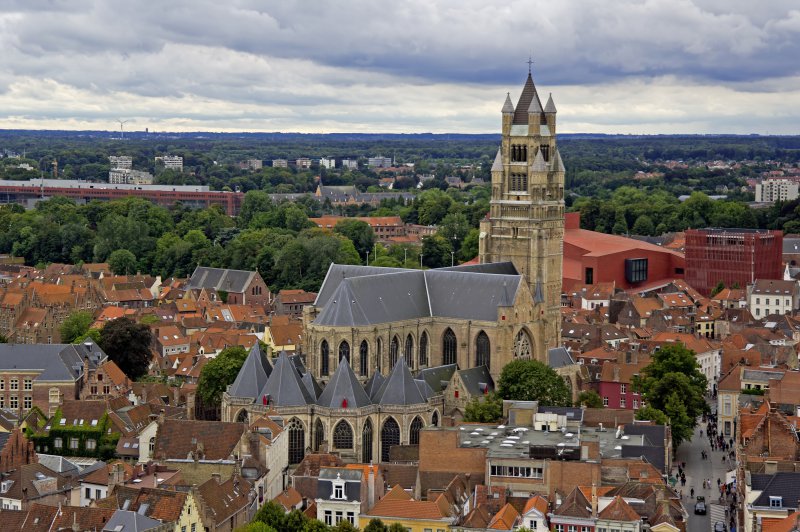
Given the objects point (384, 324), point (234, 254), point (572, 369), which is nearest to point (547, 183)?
point (572, 369)

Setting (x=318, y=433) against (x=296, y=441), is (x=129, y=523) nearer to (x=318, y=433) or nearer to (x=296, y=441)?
(x=296, y=441)

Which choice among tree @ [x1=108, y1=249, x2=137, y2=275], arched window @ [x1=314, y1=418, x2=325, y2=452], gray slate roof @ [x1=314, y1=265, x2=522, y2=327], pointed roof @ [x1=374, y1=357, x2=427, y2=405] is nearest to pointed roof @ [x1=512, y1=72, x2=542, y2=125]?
gray slate roof @ [x1=314, y1=265, x2=522, y2=327]

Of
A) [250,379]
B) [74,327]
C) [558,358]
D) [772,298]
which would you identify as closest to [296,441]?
[250,379]

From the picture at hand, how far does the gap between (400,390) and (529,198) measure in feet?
89.5

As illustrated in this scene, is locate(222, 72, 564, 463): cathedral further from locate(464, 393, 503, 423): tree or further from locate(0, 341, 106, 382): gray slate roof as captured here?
locate(0, 341, 106, 382): gray slate roof

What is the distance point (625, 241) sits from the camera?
6905 inches

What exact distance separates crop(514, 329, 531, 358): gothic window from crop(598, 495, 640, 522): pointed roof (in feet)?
108

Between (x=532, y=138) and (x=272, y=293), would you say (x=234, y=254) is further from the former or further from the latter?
(x=532, y=138)

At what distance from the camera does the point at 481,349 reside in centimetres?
9625

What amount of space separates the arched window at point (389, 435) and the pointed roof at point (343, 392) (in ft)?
5.37

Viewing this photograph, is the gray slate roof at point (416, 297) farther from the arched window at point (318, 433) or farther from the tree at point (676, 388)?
the tree at point (676, 388)

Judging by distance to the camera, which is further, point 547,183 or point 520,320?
point 547,183

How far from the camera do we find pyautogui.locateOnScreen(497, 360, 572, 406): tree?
89188 millimetres

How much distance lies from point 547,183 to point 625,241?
222 ft
